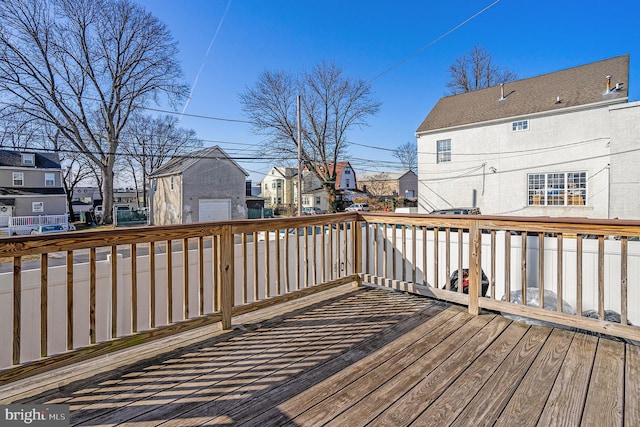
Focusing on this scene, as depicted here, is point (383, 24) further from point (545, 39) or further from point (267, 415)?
point (267, 415)

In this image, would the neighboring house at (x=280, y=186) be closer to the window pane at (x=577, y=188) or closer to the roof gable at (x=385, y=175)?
the roof gable at (x=385, y=175)

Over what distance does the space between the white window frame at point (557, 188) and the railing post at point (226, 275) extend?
1363 centimetres

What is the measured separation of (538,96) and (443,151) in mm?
4081

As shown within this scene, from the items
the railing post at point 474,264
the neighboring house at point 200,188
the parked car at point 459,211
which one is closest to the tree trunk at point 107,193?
the neighboring house at point 200,188

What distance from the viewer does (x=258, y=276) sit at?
3383 mm

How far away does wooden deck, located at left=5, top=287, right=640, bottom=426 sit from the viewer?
58.7 inches

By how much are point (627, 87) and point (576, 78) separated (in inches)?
73.5

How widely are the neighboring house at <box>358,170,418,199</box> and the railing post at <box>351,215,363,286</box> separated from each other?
3195 cm

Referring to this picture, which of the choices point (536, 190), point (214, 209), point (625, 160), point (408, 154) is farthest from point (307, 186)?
point (625, 160)

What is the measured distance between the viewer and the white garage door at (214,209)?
1938 cm

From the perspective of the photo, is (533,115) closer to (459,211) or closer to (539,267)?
(459,211)

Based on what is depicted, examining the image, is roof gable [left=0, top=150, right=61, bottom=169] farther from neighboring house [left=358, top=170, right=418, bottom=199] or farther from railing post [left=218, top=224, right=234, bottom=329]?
neighboring house [left=358, top=170, right=418, bottom=199]

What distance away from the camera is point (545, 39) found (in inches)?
397

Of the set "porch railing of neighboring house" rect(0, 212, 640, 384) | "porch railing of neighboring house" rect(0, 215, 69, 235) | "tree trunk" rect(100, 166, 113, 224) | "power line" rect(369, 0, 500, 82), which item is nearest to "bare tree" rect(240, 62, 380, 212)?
"power line" rect(369, 0, 500, 82)
